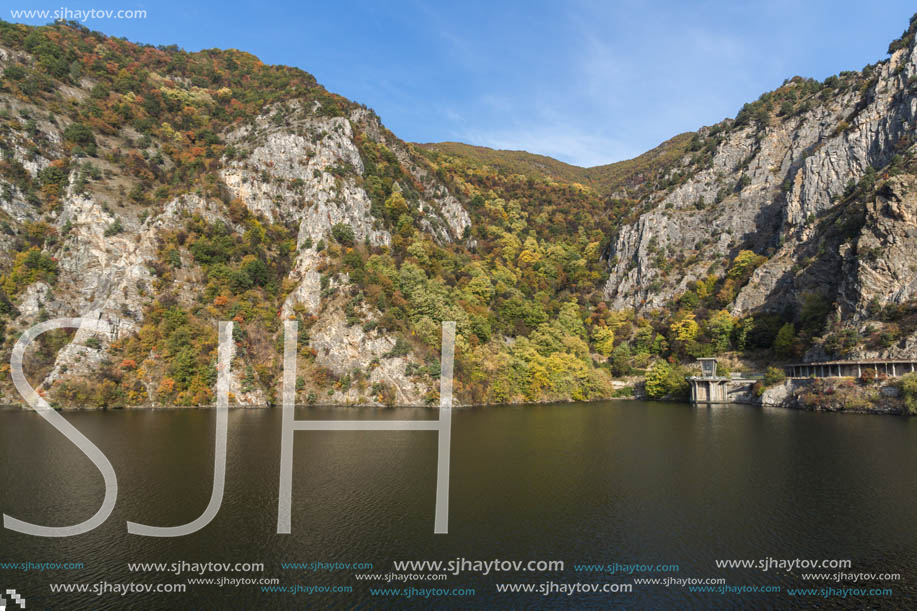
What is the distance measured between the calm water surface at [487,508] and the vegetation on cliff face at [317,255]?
92.0 ft

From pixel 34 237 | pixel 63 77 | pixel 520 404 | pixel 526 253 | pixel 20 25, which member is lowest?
pixel 520 404

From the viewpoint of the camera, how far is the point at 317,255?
83312 millimetres

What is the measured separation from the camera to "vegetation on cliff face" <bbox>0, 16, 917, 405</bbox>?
69.8 metres

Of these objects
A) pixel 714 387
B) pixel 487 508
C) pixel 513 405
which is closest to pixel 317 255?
pixel 513 405

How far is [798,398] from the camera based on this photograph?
217 feet

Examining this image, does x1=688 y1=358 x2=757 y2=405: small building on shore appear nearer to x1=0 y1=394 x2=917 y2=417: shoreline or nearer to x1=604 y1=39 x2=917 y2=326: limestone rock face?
x1=0 y1=394 x2=917 y2=417: shoreline

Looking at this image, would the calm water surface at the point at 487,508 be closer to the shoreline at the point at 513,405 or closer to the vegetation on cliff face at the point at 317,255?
the shoreline at the point at 513,405

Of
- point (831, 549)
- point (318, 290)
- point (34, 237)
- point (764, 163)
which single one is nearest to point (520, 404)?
point (318, 290)

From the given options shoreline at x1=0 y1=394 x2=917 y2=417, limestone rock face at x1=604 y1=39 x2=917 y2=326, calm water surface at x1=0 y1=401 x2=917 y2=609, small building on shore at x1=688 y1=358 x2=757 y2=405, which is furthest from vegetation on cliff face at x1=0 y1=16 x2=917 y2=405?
calm water surface at x1=0 y1=401 x2=917 y2=609

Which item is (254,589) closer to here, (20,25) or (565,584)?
(565,584)

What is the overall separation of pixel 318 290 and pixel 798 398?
76.0 m

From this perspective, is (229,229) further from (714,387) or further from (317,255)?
(714,387)

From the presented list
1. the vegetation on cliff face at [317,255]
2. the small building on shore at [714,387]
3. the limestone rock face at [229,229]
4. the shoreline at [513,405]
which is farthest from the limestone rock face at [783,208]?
the limestone rock face at [229,229]

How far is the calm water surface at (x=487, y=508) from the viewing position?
16906 mm
